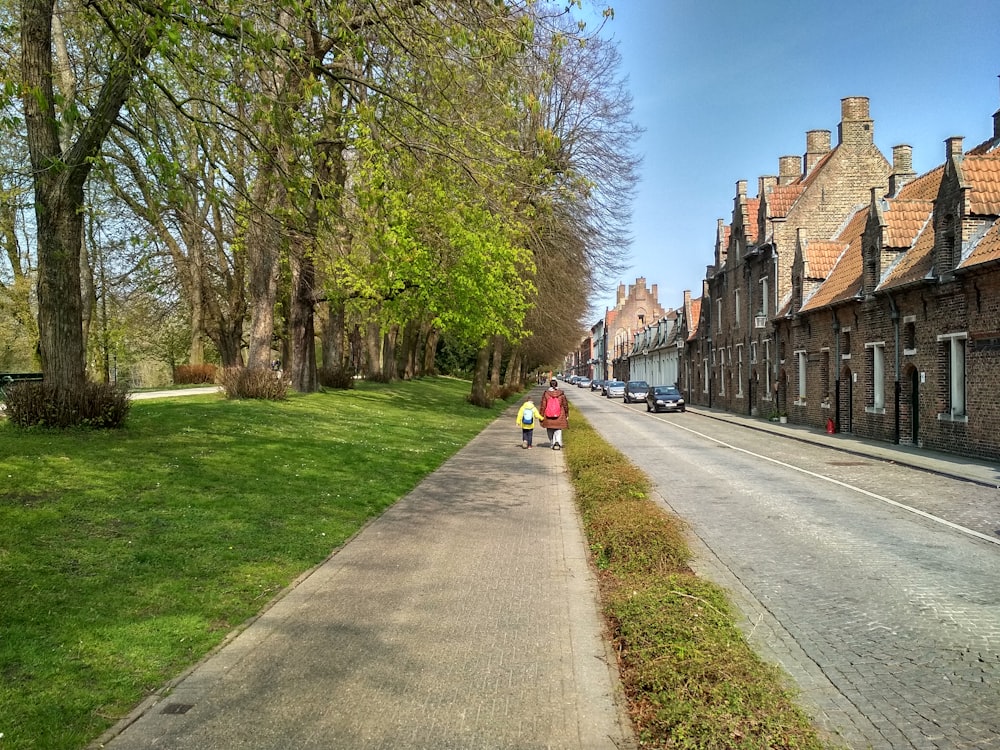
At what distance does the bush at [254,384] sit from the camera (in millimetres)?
21203

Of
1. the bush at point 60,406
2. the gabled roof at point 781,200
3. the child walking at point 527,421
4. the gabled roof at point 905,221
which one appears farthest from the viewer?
the gabled roof at point 781,200

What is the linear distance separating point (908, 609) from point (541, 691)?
138 inches

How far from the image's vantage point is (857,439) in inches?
1024

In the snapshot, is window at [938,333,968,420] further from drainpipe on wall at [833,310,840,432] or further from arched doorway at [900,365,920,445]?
drainpipe on wall at [833,310,840,432]

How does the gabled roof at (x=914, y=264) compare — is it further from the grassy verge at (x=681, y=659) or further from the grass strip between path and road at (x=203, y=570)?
the grassy verge at (x=681, y=659)

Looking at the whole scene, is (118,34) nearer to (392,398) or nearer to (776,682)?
(776,682)

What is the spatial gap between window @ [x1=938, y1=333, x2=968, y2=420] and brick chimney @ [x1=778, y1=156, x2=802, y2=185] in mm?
26539

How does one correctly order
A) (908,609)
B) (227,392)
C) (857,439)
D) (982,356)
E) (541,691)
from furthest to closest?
(857,439)
(227,392)
(982,356)
(908,609)
(541,691)

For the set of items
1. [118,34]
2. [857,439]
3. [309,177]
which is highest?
[118,34]

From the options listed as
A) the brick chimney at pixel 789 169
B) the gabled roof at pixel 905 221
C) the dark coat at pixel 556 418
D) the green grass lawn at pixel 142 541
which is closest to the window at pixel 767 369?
the gabled roof at pixel 905 221

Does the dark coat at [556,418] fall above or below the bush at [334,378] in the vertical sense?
below

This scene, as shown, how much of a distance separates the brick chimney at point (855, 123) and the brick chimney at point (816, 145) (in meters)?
4.30

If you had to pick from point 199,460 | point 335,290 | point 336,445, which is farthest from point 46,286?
point 335,290

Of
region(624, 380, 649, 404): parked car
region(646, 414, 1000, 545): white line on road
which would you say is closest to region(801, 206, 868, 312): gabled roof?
region(646, 414, 1000, 545): white line on road
